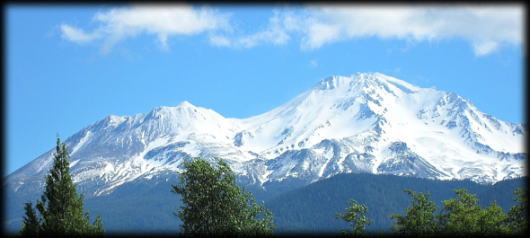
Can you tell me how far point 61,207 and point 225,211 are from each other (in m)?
14.9

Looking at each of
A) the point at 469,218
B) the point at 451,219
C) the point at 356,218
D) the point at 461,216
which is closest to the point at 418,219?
the point at 451,219

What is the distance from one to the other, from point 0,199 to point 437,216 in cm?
5976

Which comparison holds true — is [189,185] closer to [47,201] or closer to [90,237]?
[47,201]

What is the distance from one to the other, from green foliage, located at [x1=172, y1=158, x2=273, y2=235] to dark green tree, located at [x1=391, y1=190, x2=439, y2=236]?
1313cm

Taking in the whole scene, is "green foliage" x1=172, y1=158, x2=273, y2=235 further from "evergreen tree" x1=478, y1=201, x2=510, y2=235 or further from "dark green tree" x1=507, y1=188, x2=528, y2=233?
"dark green tree" x1=507, y1=188, x2=528, y2=233

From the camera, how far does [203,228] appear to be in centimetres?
6612

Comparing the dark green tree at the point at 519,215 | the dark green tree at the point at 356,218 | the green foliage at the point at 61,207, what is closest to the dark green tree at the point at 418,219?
the dark green tree at the point at 356,218

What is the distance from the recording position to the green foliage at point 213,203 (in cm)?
6619

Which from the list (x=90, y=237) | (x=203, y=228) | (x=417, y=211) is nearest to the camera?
(x=90, y=237)

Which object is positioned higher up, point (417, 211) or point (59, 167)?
point (59, 167)

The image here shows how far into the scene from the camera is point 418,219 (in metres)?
71.6

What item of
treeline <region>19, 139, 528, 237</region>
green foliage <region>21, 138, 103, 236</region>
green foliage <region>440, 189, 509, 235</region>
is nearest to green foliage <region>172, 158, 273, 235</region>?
treeline <region>19, 139, 528, 237</region>

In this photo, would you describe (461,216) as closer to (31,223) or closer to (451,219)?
(451,219)

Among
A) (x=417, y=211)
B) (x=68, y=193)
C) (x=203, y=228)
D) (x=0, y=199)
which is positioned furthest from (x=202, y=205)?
(x=0, y=199)
